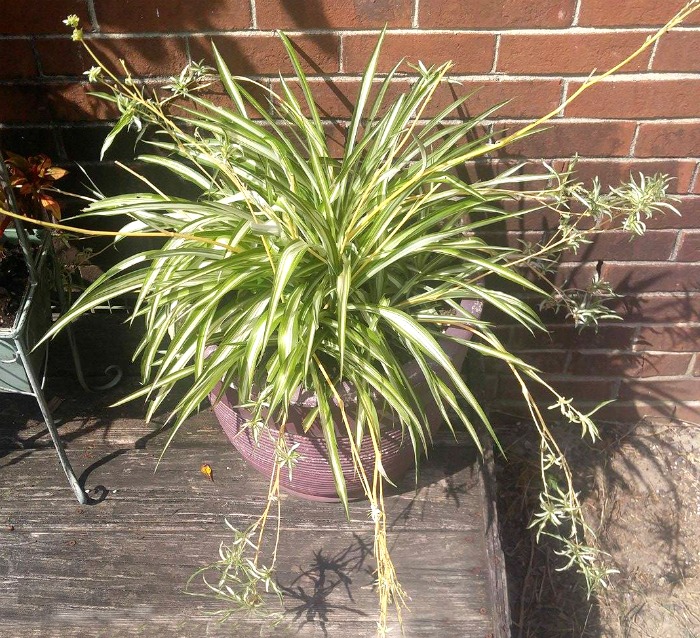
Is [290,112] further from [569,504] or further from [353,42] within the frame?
[569,504]

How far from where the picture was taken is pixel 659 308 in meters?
2.42

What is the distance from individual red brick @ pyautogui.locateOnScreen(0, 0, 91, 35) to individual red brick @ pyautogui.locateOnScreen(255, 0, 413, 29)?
0.46 m

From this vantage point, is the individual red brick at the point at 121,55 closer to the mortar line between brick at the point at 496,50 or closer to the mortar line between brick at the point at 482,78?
the mortar line between brick at the point at 482,78

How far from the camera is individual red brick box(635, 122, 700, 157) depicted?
2.05 metres

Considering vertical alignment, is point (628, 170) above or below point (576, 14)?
below

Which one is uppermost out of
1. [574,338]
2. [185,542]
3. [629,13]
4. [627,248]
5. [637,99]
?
[629,13]

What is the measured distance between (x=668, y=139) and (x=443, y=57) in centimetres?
69

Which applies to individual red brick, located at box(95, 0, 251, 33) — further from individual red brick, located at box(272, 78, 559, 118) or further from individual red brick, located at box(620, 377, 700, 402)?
individual red brick, located at box(620, 377, 700, 402)

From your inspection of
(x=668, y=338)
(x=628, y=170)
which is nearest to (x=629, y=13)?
(x=628, y=170)

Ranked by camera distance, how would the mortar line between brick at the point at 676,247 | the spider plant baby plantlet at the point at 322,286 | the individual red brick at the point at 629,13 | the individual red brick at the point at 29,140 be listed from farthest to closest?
1. the mortar line between brick at the point at 676,247
2. the individual red brick at the point at 29,140
3. the individual red brick at the point at 629,13
4. the spider plant baby plantlet at the point at 322,286

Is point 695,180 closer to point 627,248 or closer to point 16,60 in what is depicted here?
point 627,248

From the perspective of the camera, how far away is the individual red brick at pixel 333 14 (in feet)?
6.13

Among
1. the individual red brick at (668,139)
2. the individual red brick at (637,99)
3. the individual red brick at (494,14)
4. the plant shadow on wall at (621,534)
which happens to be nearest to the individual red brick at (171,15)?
the individual red brick at (494,14)

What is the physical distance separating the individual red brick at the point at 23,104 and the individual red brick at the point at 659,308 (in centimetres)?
184
